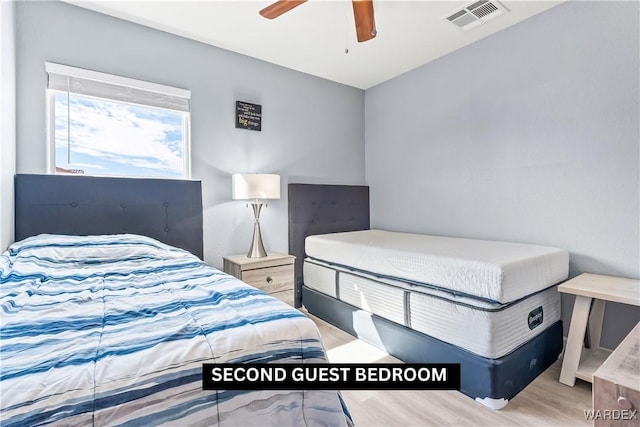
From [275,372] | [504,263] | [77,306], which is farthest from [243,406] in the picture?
[504,263]

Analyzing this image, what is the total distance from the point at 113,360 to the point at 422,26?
2833 mm

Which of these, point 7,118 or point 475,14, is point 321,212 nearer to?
point 475,14

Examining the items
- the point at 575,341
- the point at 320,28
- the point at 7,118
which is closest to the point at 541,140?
the point at 575,341

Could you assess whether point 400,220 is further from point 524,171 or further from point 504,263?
point 504,263

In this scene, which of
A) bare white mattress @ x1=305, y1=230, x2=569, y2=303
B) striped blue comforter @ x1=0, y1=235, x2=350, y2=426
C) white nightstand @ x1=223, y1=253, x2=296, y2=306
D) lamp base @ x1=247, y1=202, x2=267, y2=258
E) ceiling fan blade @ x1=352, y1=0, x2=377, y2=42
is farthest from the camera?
lamp base @ x1=247, y1=202, x2=267, y2=258

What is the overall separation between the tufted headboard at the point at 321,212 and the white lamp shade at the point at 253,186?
0.53 meters

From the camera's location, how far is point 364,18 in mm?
1872

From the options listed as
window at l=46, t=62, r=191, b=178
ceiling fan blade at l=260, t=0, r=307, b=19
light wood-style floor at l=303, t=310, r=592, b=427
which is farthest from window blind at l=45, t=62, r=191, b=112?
light wood-style floor at l=303, t=310, r=592, b=427

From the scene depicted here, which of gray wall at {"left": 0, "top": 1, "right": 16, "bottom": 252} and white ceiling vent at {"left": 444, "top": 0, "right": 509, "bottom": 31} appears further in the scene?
white ceiling vent at {"left": 444, "top": 0, "right": 509, "bottom": 31}

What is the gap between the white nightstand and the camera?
254cm

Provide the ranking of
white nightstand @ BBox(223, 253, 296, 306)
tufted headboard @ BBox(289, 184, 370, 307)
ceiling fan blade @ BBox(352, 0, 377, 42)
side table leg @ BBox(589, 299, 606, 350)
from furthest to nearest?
tufted headboard @ BBox(289, 184, 370, 307) → white nightstand @ BBox(223, 253, 296, 306) → side table leg @ BBox(589, 299, 606, 350) → ceiling fan blade @ BBox(352, 0, 377, 42)

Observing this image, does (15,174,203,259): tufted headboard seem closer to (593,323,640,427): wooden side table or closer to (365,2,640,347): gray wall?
(365,2,640,347): gray wall

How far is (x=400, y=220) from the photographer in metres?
3.49

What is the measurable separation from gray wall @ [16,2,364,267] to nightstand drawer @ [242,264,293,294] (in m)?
0.44
